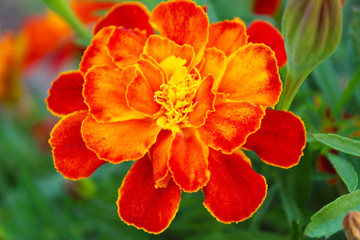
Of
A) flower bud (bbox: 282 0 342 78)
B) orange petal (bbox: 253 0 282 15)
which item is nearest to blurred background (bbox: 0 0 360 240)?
orange petal (bbox: 253 0 282 15)

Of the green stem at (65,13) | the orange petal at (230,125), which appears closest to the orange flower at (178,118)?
the orange petal at (230,125)

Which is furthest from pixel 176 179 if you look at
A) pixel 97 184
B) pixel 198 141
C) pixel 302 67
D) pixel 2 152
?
pixel 2 152

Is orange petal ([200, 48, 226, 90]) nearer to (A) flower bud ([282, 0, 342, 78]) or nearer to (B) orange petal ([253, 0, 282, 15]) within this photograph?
(A) flower bud ([282, 0, 342, 78])

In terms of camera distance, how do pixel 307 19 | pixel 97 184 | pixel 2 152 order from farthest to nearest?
pixel 2 152, pixel 97 184, pixel 307 19

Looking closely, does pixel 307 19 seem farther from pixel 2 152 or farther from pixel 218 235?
pixel 2 152

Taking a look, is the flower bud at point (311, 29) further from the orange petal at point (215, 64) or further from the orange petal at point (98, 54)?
the orange petal at point (98, 54)

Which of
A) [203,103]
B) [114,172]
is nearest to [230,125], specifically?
[203,103]

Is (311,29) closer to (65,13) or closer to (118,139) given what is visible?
(118,139)
